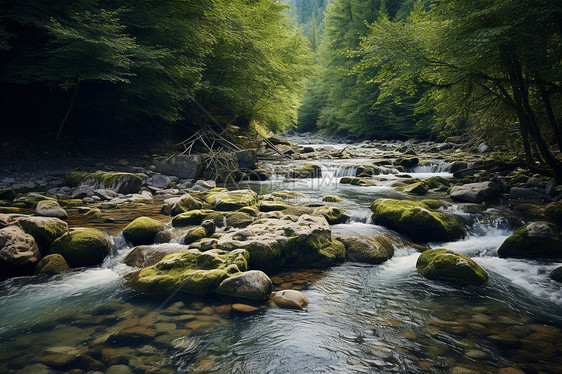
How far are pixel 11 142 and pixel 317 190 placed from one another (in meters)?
10.7

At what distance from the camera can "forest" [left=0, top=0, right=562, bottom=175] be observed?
656cm

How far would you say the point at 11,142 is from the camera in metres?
10.4

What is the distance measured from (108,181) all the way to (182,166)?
303cm

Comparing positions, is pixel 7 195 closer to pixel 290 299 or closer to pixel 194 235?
pixel 194 235

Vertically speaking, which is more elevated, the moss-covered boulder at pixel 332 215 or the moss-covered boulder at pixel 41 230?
the moss-covered boulder at pixel 332 215

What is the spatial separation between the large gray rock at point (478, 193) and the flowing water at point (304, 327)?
382 cm

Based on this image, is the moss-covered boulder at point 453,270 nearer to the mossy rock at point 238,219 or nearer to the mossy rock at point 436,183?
the mossy rock at point 238,219

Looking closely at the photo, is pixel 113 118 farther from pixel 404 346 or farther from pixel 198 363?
pixel 404 346

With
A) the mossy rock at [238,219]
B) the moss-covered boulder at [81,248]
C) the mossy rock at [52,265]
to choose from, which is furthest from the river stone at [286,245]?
the mossy rock at [52,265]

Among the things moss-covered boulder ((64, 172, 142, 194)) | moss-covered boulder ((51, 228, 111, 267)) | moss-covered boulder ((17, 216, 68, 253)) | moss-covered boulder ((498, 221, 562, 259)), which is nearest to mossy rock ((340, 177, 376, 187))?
moss-covered boulder ((498, 221, 562, 259))

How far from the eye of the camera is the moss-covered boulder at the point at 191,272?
12.4 ft

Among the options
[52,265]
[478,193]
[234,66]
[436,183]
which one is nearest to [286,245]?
[52,265]

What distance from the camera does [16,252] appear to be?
159 inches

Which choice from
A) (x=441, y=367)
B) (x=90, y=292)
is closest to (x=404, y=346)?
(x=441, y=367)
